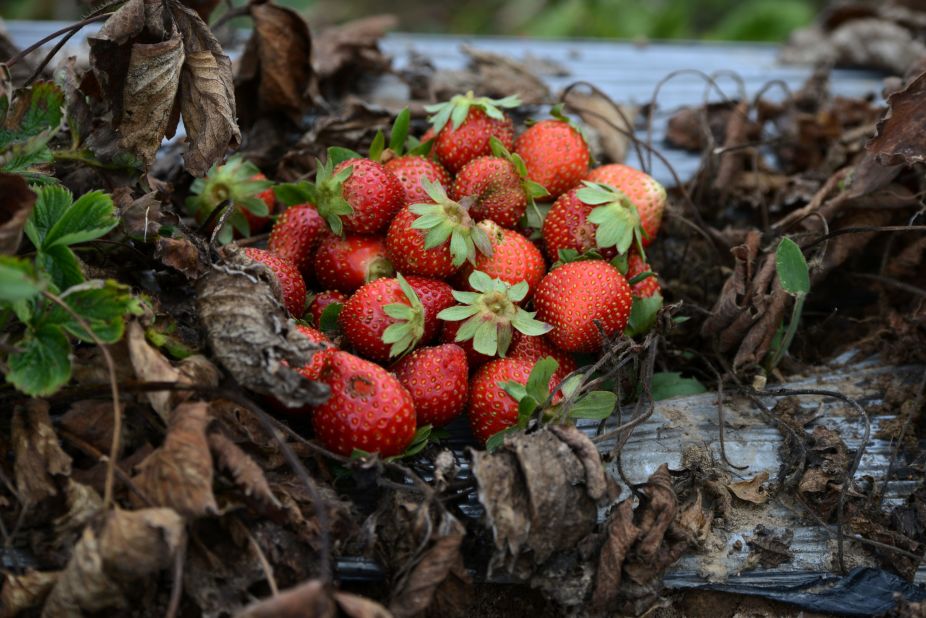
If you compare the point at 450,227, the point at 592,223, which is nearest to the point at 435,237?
the point at 450,227

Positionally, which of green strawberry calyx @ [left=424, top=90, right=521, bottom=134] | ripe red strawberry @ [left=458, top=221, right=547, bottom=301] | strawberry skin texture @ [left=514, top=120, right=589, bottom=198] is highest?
green strawberry calyx @ [left=424, top=90, right=521, bottom=134]

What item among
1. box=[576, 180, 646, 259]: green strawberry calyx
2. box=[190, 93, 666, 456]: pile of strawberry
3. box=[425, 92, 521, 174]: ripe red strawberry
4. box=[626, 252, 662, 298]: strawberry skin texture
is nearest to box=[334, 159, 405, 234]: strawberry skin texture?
box=[190, 93, 666, 456]: pile of strawberry

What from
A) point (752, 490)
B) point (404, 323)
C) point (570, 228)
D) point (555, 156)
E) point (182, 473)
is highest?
point (555, 156)

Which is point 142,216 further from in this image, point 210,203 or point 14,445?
point 14,445

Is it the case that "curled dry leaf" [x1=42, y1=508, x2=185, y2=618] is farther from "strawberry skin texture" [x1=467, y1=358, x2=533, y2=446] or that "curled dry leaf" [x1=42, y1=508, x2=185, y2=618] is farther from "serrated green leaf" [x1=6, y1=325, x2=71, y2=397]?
"strawberry skin texture" [x1=467, y1=358, x2=533, y2=446]

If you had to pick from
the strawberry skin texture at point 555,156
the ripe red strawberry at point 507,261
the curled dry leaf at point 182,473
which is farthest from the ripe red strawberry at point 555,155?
the curled dry leaf at point 182,473

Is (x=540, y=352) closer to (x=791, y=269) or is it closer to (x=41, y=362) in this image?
(x=791, y=269)

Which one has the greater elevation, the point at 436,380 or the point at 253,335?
the point at 253,335
